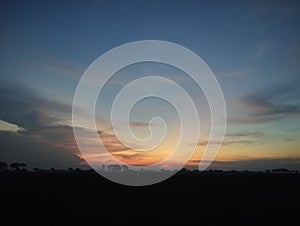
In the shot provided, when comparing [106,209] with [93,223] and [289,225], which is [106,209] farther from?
[289,225]

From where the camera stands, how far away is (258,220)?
94.6 feet

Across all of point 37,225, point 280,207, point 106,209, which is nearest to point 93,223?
point 37,225

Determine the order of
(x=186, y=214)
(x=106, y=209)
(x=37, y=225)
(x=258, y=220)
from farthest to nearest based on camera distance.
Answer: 1. (x=106, y=209)
2. (x=186, y=214)
3. (x=258, y=220)
4. (x=37, y=225)

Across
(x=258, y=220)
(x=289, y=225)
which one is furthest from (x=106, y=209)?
(x=289, y=225)

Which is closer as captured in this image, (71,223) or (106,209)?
(71,223)

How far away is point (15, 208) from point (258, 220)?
22394 millimetres

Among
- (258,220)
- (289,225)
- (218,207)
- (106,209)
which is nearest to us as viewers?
(289,225)

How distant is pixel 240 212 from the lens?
32.7 metres

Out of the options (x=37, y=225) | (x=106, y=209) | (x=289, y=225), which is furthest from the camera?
(x=106, y=209)

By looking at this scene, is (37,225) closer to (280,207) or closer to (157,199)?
(157,199)

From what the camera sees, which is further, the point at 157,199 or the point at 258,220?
the point at 157,199

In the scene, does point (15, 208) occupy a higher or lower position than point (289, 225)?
higher

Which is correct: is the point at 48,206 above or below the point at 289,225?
above

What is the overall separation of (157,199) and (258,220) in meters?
15.2
